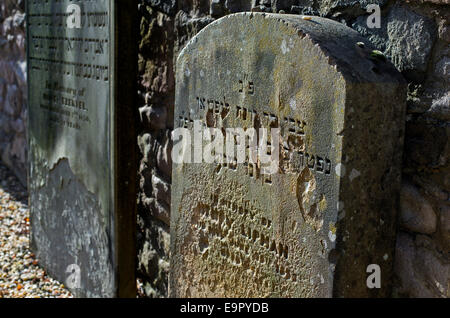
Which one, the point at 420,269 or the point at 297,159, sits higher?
the point at 297,159

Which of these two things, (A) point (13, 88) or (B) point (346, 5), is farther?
(A) point (13, 88)

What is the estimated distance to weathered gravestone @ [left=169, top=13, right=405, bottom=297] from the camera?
1487 millimetres

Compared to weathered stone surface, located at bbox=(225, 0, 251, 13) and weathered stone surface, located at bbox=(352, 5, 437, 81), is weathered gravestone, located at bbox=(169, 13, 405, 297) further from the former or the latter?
weathered stone surface, located at bbox=(225, 0, 251, 13)

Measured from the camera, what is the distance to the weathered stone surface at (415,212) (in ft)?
5.08

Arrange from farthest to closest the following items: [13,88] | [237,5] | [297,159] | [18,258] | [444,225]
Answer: [13,88]
[18,258]
[237,5]
[297,159]
[444,225]

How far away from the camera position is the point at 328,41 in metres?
1.54

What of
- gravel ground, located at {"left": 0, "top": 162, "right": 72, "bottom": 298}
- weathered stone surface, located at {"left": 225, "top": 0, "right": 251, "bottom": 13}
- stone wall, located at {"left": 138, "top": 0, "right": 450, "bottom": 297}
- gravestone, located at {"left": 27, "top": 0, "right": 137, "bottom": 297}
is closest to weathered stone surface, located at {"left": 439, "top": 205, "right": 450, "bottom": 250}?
stone wall, located at {"left": 138, "top": 0, "right": 450, "bottom": 297}

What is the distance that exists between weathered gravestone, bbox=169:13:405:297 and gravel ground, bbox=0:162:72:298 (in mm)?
1385

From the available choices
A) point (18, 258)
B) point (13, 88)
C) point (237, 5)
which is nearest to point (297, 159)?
point (237, 5)

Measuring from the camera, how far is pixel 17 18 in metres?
4.34

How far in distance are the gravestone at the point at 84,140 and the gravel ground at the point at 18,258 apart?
0.08 m

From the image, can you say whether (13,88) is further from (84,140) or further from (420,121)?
(420,121)

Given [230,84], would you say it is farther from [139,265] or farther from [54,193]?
[54,193]

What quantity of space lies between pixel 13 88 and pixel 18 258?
1.71 m
